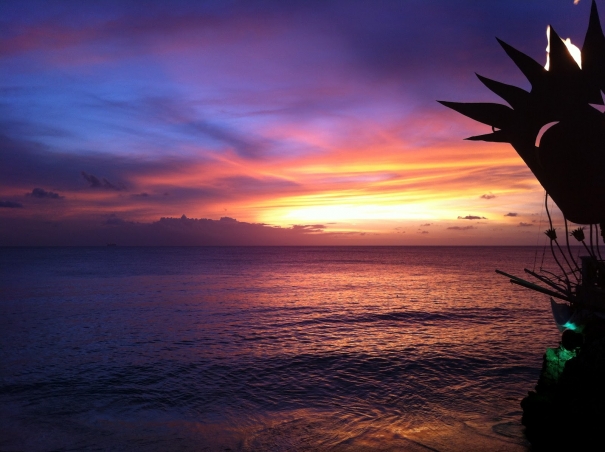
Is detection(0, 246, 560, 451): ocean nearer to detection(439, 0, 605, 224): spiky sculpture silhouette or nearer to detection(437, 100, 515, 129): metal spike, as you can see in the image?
detection(439, 0, 605, 224): spiky sculpture silhouette

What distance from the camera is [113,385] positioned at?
1579cm

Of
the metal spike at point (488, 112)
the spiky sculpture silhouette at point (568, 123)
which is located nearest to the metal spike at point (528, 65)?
the spiky sculpture silhouette at point (568, 123)

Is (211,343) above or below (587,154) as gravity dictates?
below

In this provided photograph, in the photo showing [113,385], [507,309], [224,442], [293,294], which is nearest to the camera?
[224,442]

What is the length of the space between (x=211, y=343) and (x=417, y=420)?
1353cm

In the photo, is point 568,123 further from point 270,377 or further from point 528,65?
point 270,377

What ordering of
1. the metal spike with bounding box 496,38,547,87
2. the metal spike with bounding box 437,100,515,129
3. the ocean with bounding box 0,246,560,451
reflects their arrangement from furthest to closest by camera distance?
1. the ocean with bounding box 0,246,560,451
2. the metal spike with bounding box 437,100,515,129
3. the metal spike with bounding box 496,38,547,87

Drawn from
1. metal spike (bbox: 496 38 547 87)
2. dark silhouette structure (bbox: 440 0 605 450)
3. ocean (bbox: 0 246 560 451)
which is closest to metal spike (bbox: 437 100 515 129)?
dark silhouette structure (bbox: 440 0 605 450)

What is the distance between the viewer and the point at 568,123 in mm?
8328

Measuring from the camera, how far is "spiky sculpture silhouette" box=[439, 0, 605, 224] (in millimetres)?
8188

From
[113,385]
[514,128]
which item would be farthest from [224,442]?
[514,128]

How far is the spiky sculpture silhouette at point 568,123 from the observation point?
8.19m

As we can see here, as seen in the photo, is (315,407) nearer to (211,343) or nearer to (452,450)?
(452,450)

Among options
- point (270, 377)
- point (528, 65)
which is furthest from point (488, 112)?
point (270, 377)
